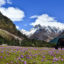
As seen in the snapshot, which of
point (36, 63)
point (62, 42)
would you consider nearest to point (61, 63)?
point (36, 63)

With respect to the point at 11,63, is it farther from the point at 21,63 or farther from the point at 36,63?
the point at 36,63

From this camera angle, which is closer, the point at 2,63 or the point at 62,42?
the point at 2,63

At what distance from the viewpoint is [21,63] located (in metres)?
10.1

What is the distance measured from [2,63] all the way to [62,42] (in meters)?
19.5

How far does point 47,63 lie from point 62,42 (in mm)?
18413

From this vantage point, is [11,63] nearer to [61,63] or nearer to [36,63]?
[36,63]

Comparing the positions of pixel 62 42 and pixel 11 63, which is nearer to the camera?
pixel 11 63

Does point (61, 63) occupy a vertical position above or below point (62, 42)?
below

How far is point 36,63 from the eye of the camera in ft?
34.2

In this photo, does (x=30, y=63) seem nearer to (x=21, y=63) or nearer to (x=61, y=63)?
(x=21, y=63)

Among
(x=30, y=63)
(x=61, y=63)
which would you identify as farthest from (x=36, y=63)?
(x=61, y=63)

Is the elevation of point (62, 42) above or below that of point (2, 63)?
above

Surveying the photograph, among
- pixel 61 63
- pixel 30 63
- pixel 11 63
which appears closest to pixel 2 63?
pixel 11 63

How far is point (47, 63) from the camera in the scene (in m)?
10.4
